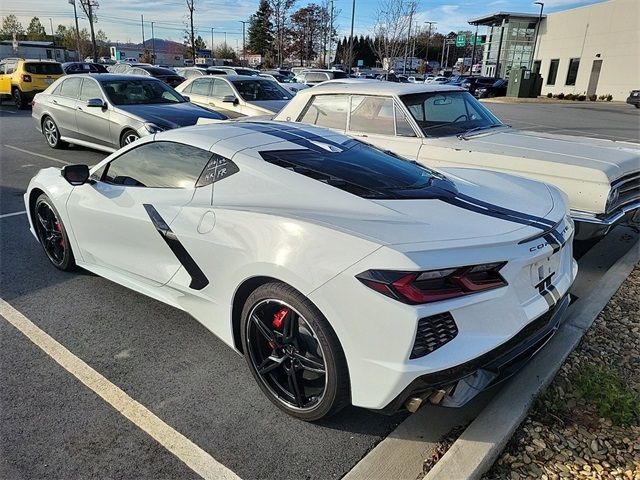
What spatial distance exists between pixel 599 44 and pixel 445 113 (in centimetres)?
3739

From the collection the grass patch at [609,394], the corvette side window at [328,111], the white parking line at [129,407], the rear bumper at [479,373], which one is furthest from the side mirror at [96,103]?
the grass patch at [609,394]

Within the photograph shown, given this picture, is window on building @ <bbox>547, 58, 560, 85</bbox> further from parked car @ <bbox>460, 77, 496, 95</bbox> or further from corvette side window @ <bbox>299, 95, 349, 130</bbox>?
corvette side window @ <bbox>299, 95, 349, 130</bbox>

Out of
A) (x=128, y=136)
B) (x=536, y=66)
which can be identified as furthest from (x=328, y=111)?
(x=536, y=66)

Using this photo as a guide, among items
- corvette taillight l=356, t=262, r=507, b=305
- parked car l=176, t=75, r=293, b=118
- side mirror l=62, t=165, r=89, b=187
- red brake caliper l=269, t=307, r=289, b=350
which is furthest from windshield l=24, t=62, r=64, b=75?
corvette taillight l=356, t=262, r=507, b=305

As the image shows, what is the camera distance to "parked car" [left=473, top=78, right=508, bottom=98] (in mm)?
34969

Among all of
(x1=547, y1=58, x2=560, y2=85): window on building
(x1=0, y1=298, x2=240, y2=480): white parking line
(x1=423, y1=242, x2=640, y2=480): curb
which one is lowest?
(x1=0, y1=298, x2=240, y2=480): white parking line

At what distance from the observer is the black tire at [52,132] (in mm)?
10273

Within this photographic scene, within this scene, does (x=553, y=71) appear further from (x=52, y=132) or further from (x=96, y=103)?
(x=96, y=103)

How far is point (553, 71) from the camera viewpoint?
134 ft

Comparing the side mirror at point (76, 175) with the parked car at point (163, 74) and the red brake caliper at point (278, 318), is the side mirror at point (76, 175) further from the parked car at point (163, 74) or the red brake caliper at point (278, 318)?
the parked car at point (163, 74)

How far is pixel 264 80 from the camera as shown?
39.0ft

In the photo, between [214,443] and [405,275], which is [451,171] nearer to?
[405,275]

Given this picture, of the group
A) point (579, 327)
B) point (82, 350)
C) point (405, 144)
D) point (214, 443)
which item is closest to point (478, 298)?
point (214, 443)

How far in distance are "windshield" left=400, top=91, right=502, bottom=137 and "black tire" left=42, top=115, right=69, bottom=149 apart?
7892 millimetres
